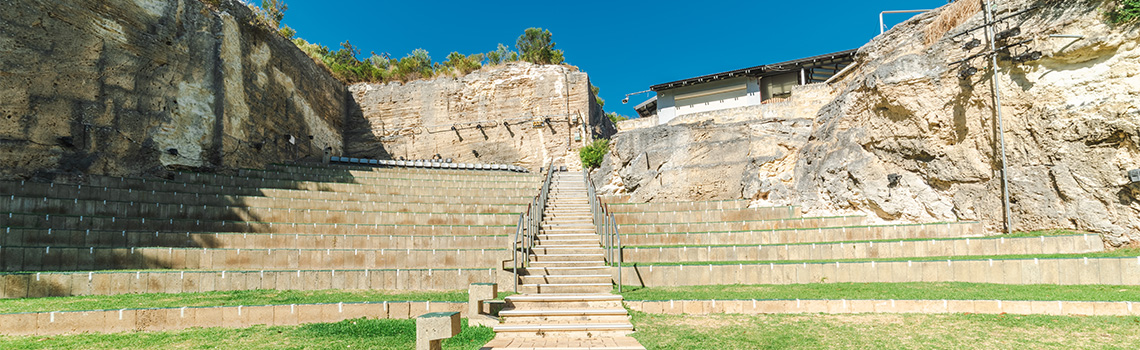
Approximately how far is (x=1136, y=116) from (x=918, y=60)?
153 inches

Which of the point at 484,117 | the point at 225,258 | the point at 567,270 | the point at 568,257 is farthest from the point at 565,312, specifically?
the point at 484,117

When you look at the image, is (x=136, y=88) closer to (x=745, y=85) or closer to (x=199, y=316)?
(x=199, y=316)

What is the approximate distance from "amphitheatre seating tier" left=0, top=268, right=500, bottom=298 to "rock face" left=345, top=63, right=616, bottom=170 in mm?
14568

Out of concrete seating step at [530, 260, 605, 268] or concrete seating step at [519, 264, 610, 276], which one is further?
concrete seating step at [530, 260, 605, 268]

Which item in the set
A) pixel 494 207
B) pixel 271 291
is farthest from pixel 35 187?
pixel 494 207

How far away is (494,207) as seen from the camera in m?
13.9

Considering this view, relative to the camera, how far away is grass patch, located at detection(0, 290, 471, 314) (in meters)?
6.60

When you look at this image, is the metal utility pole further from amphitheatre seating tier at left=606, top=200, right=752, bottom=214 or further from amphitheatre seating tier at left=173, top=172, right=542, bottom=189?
amphitheatre seating tier at left=173, top=172, right=542, bottom=189

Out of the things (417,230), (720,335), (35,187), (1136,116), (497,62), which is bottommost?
(720,335)

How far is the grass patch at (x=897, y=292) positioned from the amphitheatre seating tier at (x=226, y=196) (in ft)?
21.7

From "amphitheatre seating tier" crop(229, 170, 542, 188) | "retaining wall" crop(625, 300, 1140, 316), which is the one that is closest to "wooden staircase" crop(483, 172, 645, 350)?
"retaining wall" crop(625, 300, 1140, 316)

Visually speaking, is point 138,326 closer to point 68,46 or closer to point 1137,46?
point 68,46

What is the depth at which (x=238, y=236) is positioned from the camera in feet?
33.1

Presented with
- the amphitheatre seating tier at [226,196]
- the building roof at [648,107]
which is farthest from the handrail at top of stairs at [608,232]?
the building roof at [648,107]
